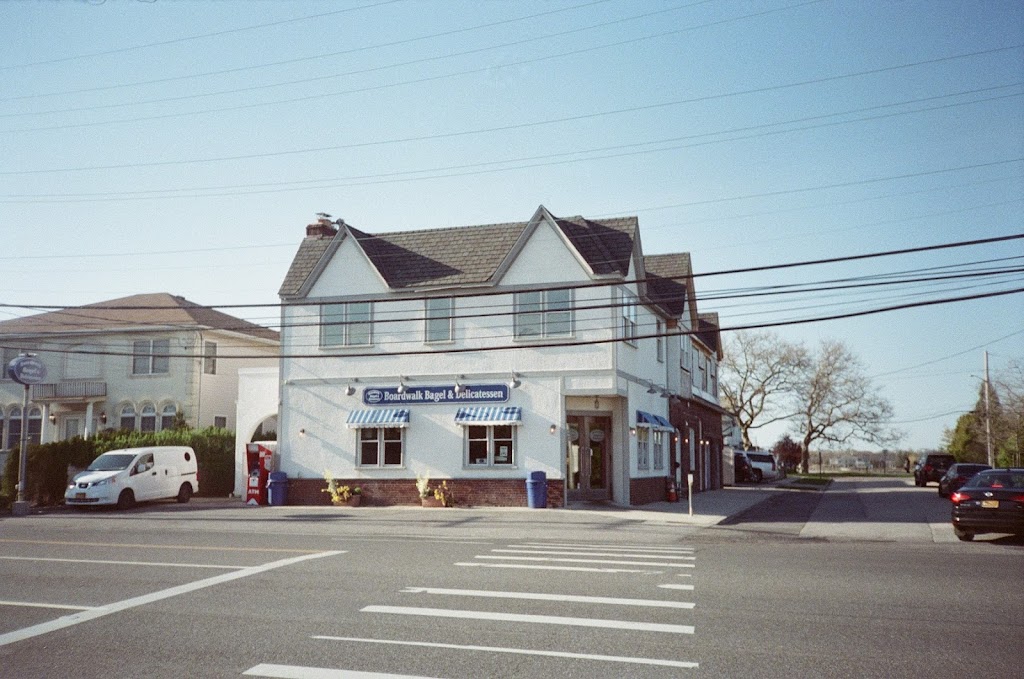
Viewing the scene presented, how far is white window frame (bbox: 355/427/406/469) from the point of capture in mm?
28500

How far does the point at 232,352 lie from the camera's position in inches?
1686

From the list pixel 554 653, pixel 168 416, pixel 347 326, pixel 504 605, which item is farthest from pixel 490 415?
pixel 168 416

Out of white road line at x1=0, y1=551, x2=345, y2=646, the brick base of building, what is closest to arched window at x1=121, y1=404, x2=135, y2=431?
the brick base of building

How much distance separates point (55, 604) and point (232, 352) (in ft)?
111

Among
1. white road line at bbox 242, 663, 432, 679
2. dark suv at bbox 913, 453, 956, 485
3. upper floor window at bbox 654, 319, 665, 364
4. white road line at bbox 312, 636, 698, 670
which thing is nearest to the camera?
white road line at bbox 242, 663, 432, 679

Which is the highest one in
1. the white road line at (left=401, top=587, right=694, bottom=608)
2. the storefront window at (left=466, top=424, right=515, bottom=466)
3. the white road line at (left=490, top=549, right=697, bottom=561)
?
the storefront window at (left=466, top=424, right=515, bottom=466)

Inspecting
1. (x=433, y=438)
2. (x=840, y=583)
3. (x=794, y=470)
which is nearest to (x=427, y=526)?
(x=433, y=438)

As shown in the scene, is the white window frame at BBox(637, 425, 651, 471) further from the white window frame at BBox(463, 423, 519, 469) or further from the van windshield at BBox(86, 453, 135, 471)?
the van windshield at BBox(86, 453, 135, 471)

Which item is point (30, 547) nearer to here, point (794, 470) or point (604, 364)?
point (604, 364)

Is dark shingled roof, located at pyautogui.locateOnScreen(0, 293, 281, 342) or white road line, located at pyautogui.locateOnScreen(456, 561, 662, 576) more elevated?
dark shingled roof, located at pyautogui.locateOnScreen(0, 293, 281, 342)

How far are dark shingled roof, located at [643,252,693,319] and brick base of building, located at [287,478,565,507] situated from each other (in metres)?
8.15

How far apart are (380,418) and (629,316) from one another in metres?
9.12

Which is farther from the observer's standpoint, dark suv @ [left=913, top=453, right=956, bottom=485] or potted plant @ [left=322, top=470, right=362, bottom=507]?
dark suv @ [left=913, top=453, right=956, bottom=485]

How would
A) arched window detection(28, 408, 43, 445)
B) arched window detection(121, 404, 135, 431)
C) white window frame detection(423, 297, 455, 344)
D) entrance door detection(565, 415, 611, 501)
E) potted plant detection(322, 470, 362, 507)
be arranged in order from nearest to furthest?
potted plant detection(322, 470, 362, 507) → white window frame detection(423, 297, 455, 344) → entrance door detection(565, 415, 611, 501) → arched window detection(121, 404, 135, 431) → arched window detection(28, 408, 43, 445)
